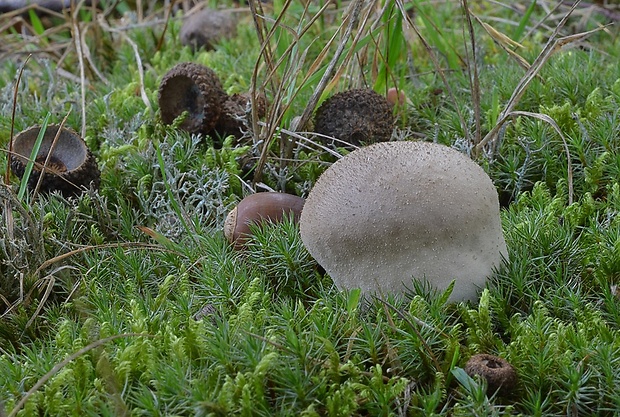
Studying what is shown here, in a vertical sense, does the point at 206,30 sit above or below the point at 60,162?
above

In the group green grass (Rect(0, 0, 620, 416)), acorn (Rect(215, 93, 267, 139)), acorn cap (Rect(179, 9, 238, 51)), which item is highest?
acorn cap (Rect(179, 9, 238, 51))

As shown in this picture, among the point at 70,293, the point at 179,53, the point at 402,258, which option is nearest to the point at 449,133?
the point at 402,258

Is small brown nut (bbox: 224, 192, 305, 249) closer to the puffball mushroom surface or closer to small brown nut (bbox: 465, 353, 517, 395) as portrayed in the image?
the puffball mushroom surface

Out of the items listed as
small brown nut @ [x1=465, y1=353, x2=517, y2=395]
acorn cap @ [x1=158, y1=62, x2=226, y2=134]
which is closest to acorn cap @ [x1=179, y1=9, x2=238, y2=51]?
acorn cap @ [x1=158, y1=62, x2=226, y2=134]

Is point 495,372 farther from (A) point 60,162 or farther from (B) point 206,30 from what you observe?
(B) point 206,30

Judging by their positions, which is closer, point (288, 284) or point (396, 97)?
point (288, 284)

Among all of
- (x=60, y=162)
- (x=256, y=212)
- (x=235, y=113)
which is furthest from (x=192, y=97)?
(x=256, y=212)

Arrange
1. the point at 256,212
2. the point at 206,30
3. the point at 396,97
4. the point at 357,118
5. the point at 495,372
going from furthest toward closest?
the point at 206,30 < the point at 396,97 < the point at 357,118 < the point at 256,212 < the point at 495,372
